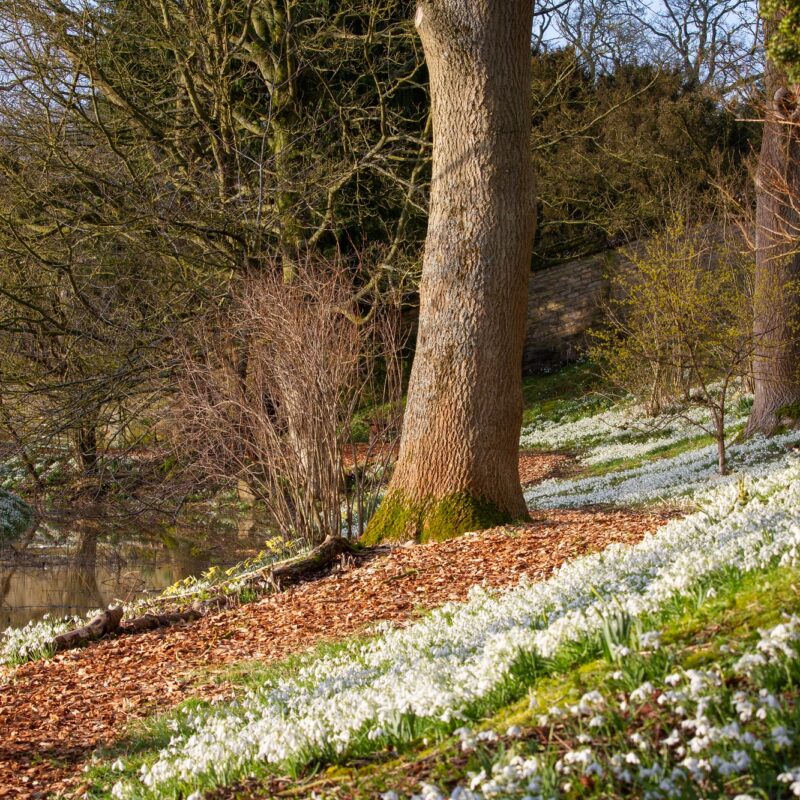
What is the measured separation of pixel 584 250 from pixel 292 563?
2898cm

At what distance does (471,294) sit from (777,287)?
971cm

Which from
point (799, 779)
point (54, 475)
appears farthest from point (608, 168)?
point (799, 779)

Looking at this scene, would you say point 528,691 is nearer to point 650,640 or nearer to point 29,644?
point 650,640

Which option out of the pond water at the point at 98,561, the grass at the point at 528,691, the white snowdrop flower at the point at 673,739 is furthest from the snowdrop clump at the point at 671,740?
the pond water at the point at 98,561

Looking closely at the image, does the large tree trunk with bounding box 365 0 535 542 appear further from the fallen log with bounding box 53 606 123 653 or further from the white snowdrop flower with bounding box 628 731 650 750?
the white snowdrop flower with bounding box 628 731 650 750

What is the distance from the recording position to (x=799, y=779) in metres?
2.60

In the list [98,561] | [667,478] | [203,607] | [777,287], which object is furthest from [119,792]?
[777,287]

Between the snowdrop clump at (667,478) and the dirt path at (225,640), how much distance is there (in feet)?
10.3

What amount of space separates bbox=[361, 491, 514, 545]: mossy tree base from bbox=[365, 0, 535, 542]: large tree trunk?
0.04 ft

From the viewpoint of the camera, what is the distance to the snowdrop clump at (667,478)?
1405 centimetres

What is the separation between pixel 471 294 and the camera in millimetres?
11289

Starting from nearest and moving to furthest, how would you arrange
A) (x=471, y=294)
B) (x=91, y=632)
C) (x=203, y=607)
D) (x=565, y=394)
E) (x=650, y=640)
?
(x=650, y=640) → (x=91, y=632) → (x=203, y=607) → (x=471, y=294) → (x=565, y=394)

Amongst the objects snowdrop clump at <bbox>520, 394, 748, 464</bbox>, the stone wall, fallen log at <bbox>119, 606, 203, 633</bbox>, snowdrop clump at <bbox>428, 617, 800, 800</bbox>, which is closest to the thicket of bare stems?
fallen log at <bbox>119, 606, 203, 633</bbox>

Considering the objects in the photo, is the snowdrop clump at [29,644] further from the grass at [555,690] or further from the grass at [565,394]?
the grass at [565,394]
